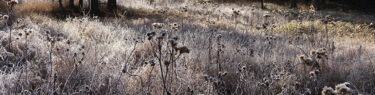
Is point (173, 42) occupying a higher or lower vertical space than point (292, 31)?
higher

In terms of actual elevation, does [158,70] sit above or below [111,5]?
below

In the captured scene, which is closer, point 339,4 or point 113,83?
point 113,83

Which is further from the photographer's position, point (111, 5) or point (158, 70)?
point (111, 5)

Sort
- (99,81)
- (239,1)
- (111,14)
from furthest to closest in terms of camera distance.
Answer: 1. (239,1)
2. (111,14)
3. (99,81)

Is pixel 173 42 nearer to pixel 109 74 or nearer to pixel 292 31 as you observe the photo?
pixel 109 74

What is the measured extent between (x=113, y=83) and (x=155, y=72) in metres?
0.66

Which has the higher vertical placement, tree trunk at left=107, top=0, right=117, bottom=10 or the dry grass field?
tree trunk at left=107, top=0, right=117, bottom=10

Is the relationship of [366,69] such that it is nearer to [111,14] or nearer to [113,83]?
[113,83]

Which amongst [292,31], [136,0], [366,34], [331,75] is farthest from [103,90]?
[136,0]

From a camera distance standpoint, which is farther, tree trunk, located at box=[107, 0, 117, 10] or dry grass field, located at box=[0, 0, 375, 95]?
tree trunk, located at box=[107, 0, 117, 10]

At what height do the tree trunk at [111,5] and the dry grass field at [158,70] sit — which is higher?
the tree trunk at [111,5]

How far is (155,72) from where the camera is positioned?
3102 millimetres

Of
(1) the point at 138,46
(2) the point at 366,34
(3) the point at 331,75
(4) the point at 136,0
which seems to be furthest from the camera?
(4) the point at 136,0

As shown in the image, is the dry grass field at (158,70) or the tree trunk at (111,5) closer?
the dry grass field at (158,70)
